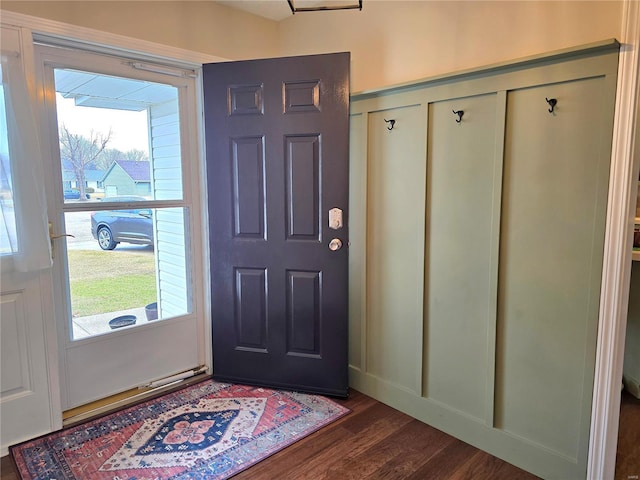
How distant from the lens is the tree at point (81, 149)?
7.46 ft

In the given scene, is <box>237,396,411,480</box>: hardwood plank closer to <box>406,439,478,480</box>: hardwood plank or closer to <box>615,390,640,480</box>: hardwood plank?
<box>406,439,478,480</box>: hardwood plank

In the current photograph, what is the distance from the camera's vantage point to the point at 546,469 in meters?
1.84

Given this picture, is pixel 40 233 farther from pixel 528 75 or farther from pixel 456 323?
pixel 528 75

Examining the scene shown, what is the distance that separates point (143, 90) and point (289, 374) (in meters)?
1.99

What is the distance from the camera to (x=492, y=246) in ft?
6.36

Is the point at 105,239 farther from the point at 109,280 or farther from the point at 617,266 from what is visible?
the point at 617,266

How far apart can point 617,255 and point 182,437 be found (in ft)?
7.11

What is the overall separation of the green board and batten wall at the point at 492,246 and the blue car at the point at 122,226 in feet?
4.34

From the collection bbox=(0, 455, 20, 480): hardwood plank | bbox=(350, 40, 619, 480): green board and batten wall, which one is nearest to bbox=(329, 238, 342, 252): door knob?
bbox=(350, 40, 619, 480): green board and batten wall

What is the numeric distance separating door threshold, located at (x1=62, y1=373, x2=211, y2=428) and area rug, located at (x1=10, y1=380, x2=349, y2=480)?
2.6 inches

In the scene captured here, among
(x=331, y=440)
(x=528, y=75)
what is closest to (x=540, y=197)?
(x=528, y=75)

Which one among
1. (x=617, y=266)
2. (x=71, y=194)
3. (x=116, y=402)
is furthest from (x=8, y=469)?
(x=617, y=266)

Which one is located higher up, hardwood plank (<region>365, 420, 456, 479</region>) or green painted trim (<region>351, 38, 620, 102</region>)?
green painted trim (<region>351, 38, 620, 102</region>)

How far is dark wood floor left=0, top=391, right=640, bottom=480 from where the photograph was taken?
1.88 metres
